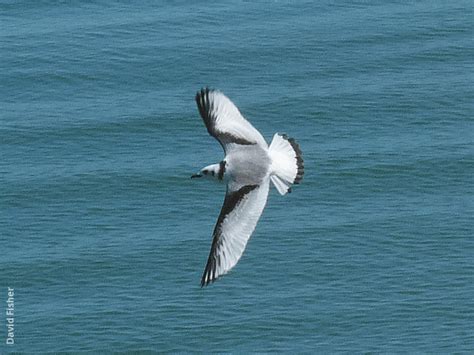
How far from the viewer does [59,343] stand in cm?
6106

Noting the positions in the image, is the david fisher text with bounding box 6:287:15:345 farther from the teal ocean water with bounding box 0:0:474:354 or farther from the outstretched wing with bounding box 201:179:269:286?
the outstretched wing with bounding box 201:179:269:286

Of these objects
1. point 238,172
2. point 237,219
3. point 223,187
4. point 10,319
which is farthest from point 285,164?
point 223,187

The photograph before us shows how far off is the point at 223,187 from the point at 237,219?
48148 mm

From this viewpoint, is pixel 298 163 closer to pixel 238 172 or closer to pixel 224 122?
pixel 238 172

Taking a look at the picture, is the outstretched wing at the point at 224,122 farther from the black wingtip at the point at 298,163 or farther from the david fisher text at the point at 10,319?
the david fisher text at the point at 10,319

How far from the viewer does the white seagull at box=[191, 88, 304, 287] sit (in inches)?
1082

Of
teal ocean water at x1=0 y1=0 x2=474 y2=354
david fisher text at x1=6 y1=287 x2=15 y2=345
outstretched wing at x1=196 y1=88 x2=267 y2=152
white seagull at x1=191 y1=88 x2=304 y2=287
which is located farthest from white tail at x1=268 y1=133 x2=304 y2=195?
david fisher text at x1=6 y1=287 x2=15 y2=345

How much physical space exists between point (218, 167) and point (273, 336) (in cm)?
3412

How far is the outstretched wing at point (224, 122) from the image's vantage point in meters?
28.2

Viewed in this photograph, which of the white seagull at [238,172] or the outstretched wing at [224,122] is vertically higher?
the outstretched wing at [224,122]

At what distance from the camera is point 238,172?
27.7 metres

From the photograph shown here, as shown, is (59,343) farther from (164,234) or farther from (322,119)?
(322,119)

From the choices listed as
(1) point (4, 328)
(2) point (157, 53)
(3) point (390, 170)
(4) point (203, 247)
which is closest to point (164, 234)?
(4) point (203, 247)

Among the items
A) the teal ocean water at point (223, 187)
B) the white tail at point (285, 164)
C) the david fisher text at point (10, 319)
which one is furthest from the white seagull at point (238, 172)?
the david fisher text at point (10, 319)
